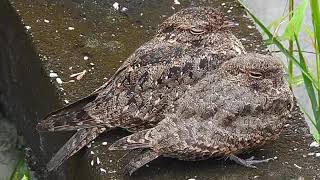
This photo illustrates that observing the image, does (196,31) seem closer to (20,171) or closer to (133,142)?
(133,142)

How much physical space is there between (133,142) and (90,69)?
2.11ft

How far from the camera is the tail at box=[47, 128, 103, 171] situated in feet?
11.5

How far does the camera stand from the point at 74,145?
11.6 feet

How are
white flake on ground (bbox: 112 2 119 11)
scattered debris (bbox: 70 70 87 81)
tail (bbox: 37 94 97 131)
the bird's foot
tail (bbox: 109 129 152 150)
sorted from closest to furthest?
tail (bbox: 109 129 152 150) → the bird's foot → tail (bbox: 37 94 97 131) → scattered debris (bbox: 70 70 87 81) → white flake on ground (bbox: 112 2 119 11)

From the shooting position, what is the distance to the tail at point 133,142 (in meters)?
3.27

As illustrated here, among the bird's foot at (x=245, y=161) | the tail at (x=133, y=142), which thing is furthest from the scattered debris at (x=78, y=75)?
the bird's foot at (x=245, y=161)

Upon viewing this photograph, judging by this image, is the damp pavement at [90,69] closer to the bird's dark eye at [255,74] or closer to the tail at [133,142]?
the tail at [133,142]

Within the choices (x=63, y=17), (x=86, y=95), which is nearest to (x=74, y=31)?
(x=63, y=17)

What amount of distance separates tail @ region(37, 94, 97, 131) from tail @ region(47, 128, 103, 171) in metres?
0.05

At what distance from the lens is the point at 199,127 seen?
3.31 m

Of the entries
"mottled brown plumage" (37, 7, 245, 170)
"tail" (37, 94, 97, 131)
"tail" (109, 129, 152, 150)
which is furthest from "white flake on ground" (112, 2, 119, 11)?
"tail" (109, 129, 152, 150)

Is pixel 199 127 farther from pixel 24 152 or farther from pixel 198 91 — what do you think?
pixel 24 152

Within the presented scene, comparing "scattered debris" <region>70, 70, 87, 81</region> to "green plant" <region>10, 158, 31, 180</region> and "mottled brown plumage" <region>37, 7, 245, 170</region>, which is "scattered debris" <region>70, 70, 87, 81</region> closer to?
"mottled brown plumage" <region>37, 7, 245, 170</region>

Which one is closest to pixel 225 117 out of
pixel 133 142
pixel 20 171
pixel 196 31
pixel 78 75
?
pixel 133 142
